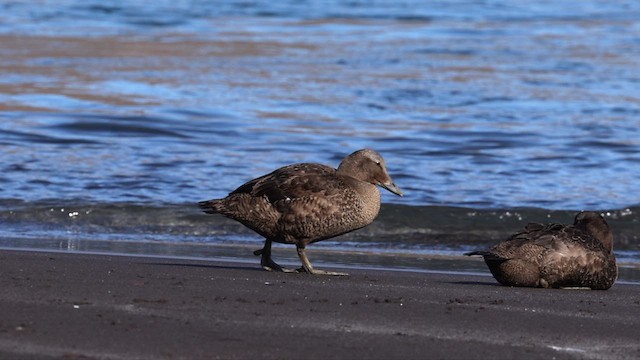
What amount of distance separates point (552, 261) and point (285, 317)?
214 centimetres

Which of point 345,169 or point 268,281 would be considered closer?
point 268,281

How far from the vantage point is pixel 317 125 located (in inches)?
652

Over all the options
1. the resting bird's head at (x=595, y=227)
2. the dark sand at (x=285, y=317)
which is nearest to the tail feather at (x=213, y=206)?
the dark sand at (x=285, y=317)

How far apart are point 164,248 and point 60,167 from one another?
4.14 meters

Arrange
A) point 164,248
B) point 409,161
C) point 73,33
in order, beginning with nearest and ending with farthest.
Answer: point 164,248 < point 409,161 < point 73,33

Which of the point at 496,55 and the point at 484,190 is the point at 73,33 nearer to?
the point at 496,55

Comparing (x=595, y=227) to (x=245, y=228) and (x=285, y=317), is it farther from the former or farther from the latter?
(x=245, y=228)

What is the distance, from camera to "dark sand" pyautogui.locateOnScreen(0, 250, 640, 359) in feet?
16.5

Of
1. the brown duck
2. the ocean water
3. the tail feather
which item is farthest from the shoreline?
the brown duck

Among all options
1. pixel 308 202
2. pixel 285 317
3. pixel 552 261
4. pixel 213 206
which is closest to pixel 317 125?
pixel 213 206

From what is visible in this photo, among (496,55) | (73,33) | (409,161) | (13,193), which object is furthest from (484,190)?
(73,33)

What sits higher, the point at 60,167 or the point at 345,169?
the point at 345,169

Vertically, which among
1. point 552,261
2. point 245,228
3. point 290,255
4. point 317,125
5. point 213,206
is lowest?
point 245,228

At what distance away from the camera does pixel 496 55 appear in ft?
81.8
